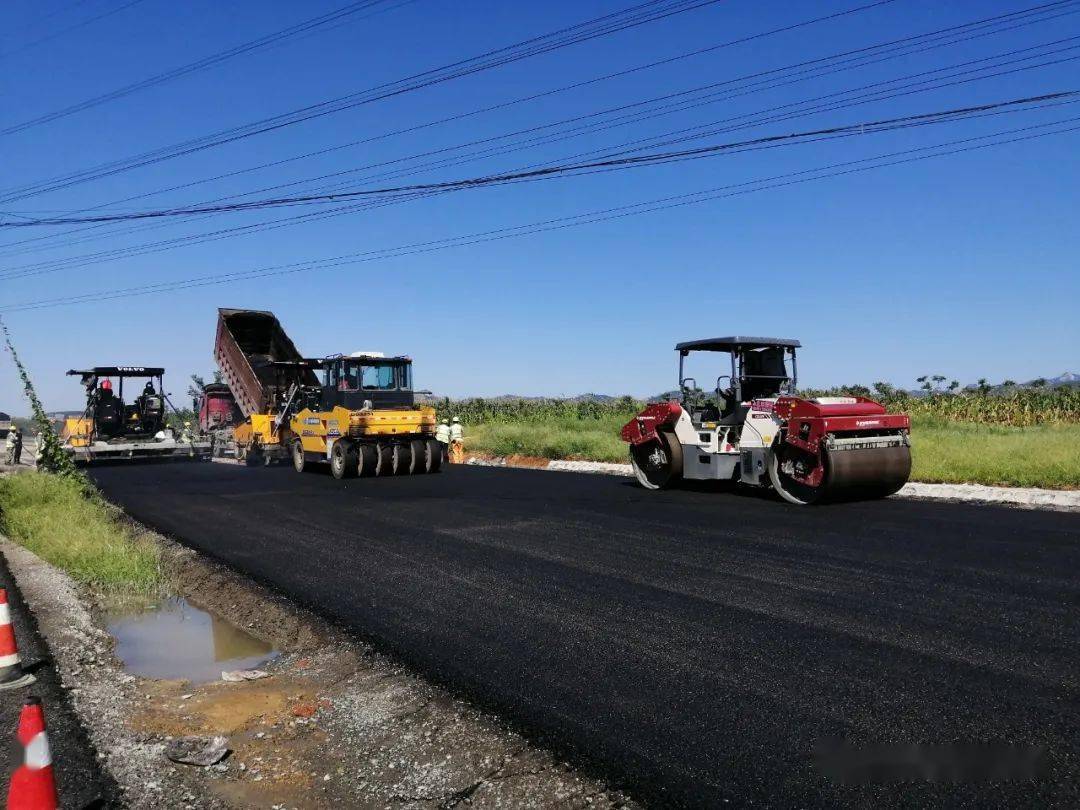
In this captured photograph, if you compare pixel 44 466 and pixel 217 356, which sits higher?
pixel 217 356

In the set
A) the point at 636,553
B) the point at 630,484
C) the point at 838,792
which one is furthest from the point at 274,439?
the point at 838,792

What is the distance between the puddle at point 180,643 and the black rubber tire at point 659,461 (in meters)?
8.53

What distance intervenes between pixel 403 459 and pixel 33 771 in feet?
51.2

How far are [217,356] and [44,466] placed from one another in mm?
5905

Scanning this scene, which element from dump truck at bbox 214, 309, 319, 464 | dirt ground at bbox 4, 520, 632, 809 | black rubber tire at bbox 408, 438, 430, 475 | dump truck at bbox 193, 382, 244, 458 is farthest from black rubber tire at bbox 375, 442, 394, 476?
dirt ground at bbox 4, 520, 632, 809

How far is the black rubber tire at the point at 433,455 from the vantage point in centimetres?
1864

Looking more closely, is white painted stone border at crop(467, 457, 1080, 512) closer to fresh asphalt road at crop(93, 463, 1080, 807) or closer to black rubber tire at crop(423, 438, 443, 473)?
fresh asphalt road at crop(93, 463, 1080, 807)

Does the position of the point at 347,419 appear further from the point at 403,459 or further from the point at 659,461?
the point at 659,461

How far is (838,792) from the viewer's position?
3.58m

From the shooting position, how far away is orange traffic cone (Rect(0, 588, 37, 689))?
4.91m

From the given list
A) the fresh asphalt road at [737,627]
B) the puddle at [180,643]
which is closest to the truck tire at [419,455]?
the fresh asphalt road at [737,627]

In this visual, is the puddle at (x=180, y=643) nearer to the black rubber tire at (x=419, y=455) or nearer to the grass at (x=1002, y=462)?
the black rubber tire at (x=419, y=455)

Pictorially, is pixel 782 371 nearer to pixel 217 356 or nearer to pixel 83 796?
pixel 83 796

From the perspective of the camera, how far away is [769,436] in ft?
42.0
